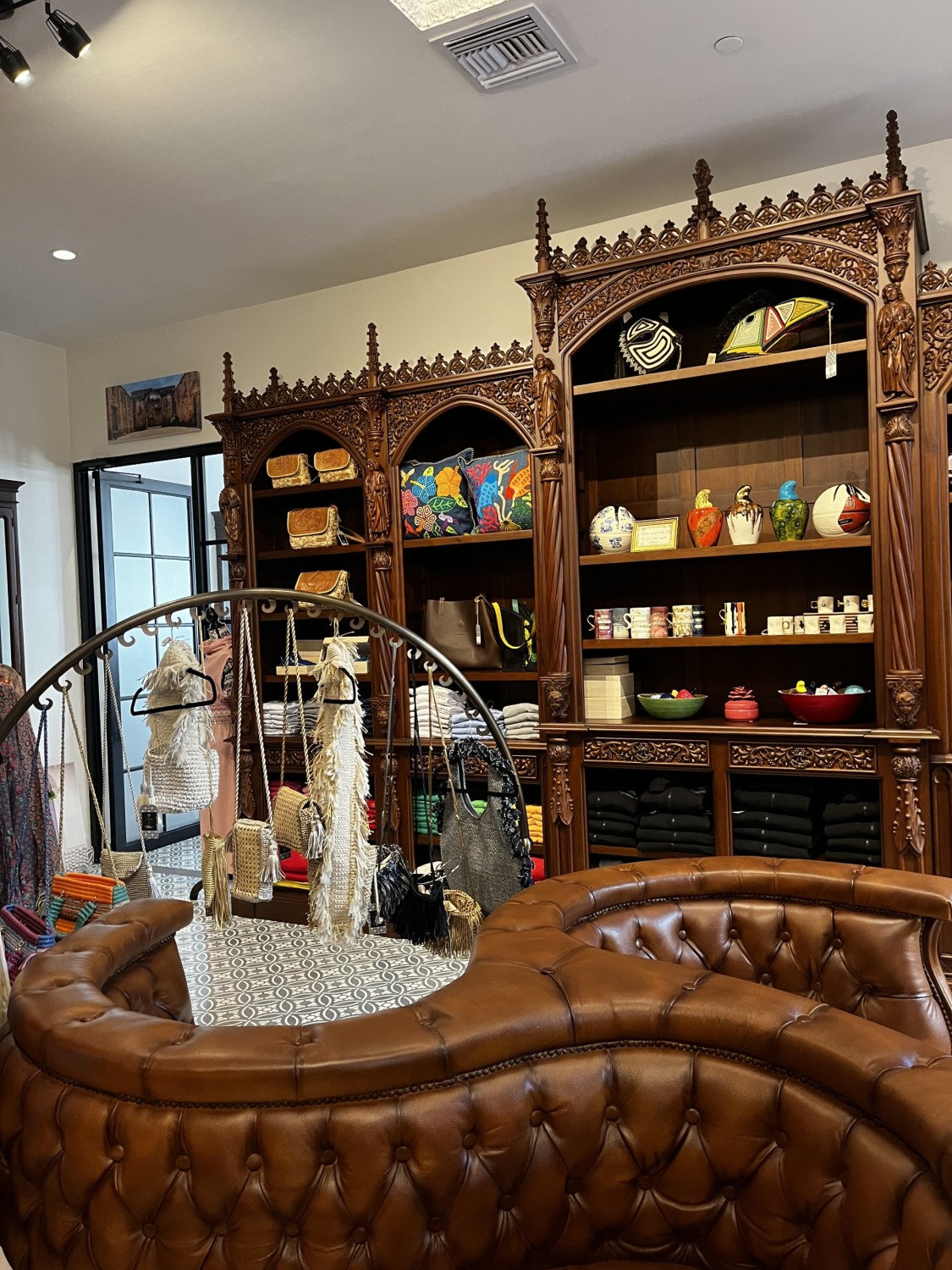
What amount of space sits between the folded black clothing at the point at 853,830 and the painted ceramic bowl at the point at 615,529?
1.31 meters

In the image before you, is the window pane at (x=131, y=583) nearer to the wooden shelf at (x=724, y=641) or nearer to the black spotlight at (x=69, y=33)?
the wooden shelf at (x=724, y=641)

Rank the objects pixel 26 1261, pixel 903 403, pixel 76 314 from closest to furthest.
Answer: pixel 26 1261 < pixel 903 403 < pixel 76 314

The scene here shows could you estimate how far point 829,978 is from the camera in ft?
7.32

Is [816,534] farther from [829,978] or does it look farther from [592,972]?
[592,972]

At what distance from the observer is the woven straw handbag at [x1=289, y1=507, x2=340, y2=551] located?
446cm

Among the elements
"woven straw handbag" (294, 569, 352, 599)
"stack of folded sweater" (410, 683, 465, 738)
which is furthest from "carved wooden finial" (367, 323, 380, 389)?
"stack of folded sweater" (410, 683, 465, 738)

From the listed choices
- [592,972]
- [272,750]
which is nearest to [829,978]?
[592,972]

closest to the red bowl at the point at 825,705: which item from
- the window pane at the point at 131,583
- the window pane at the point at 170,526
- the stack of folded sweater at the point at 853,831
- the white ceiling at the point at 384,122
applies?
the stack of folded sweater at the point at 853,831

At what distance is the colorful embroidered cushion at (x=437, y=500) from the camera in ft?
13.5

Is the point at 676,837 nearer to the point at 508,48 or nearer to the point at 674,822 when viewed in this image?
the point at 674,822

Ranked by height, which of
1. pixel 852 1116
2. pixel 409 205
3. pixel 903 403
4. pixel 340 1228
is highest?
pixel 409 205

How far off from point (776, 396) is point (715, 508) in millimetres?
556

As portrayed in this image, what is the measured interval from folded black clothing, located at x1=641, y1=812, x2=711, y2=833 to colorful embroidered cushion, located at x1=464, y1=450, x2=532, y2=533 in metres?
1.29

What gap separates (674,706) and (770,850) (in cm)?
64
